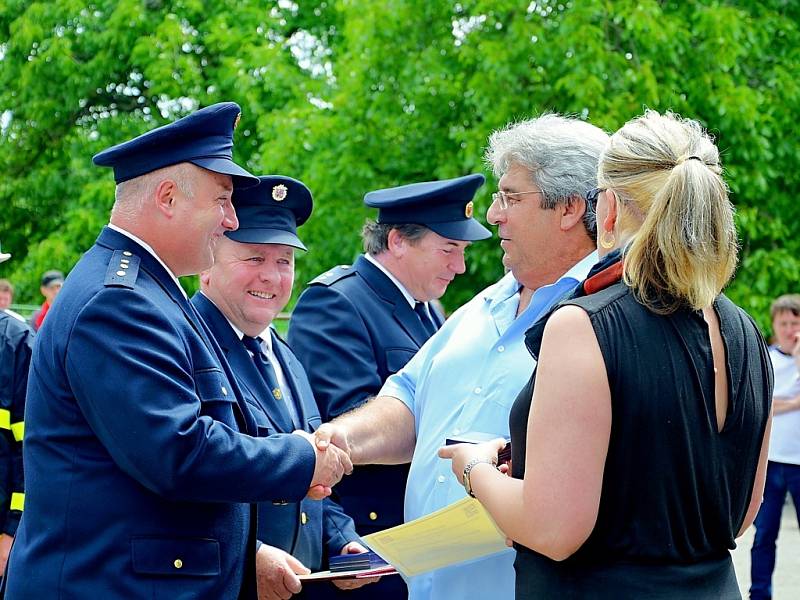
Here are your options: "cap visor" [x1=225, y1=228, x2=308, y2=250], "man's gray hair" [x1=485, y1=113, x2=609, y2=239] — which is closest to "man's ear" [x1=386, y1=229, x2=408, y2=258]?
"cap visor" [x1=225, y1=228, x2=308, y2=250]

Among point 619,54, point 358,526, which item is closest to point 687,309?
point 358,526

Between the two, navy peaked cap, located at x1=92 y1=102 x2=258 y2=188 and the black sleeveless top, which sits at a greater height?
navy peaked cap, located at x1=92 y1=102 x2=258 y2=188

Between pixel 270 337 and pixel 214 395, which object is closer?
pixel 214 395

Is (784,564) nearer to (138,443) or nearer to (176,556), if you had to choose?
(176,556)

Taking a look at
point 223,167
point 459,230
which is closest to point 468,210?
point 459,230

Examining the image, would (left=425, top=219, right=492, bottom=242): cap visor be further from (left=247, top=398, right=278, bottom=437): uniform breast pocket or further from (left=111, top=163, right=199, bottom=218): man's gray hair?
(left=111, top=163, right=199, bottom=218): man's gray hair

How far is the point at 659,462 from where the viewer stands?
2336mm

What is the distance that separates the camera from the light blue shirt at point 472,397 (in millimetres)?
3170

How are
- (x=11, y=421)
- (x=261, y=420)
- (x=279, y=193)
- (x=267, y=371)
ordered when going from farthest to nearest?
(x=11, y=421), (x=279, y=193), (x=267, y=371), (x=261, y=420)

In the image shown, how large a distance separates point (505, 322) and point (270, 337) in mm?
1117

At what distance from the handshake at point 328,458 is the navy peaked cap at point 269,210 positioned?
1003 mm

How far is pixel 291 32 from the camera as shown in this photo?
18141 millimetres

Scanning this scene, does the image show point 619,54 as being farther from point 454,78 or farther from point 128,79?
point 128,79

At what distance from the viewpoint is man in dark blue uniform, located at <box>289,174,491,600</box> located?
4.53 m
